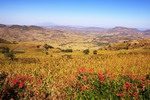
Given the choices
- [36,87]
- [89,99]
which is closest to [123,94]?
[89,99]

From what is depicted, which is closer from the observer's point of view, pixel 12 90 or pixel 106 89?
pixel 12 90

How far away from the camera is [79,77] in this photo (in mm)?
6340

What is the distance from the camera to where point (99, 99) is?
14.6 feet

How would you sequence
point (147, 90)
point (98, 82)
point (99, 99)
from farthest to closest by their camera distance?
point (98, 82), point (147, 90), point (99, 99)

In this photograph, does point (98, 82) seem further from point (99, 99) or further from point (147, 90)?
point (147, 90)

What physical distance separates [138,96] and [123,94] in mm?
470

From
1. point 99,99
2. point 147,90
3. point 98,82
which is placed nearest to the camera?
point 99,99

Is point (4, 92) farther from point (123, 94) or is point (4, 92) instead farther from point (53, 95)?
point (123, 94)

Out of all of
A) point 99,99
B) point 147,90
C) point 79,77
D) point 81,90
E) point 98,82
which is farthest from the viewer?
point 79,77

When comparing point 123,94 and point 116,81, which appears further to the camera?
point 116,81

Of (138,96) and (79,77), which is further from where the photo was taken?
(79,77)

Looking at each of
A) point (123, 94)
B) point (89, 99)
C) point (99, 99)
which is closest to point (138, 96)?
point (123, 94)

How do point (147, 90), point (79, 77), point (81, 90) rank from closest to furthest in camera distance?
point (147, 90), point (81, 90), point (79, 77)

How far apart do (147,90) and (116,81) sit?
1.27 meters
